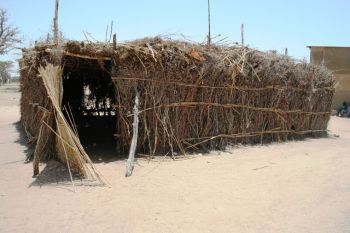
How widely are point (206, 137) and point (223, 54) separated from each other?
1843mm

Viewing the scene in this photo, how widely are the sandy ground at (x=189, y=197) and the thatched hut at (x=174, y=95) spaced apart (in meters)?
0.57

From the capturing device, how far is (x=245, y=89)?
947 cm

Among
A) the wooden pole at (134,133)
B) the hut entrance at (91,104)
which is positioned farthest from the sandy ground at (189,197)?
the hut entrance at (91,104)

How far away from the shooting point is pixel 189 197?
18.7ft

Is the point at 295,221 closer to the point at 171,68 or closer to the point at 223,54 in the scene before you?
the point at 171,68

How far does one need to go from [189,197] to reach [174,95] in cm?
306

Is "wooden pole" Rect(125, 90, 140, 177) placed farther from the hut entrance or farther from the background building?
the background building

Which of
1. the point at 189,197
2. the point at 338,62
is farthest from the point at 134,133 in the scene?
the point at 338,62

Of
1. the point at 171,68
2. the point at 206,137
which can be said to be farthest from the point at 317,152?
the point at 171,68

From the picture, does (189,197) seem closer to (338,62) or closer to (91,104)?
(91,104)

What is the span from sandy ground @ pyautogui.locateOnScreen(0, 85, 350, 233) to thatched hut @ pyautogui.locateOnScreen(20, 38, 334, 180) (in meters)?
0.57

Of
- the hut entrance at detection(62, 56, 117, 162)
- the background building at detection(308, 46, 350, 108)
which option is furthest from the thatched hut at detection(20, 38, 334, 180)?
the background building at detection(308, 46, 350, 108)

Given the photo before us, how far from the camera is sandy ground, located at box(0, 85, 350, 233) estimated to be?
4680mm

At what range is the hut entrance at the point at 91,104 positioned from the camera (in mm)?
8941
